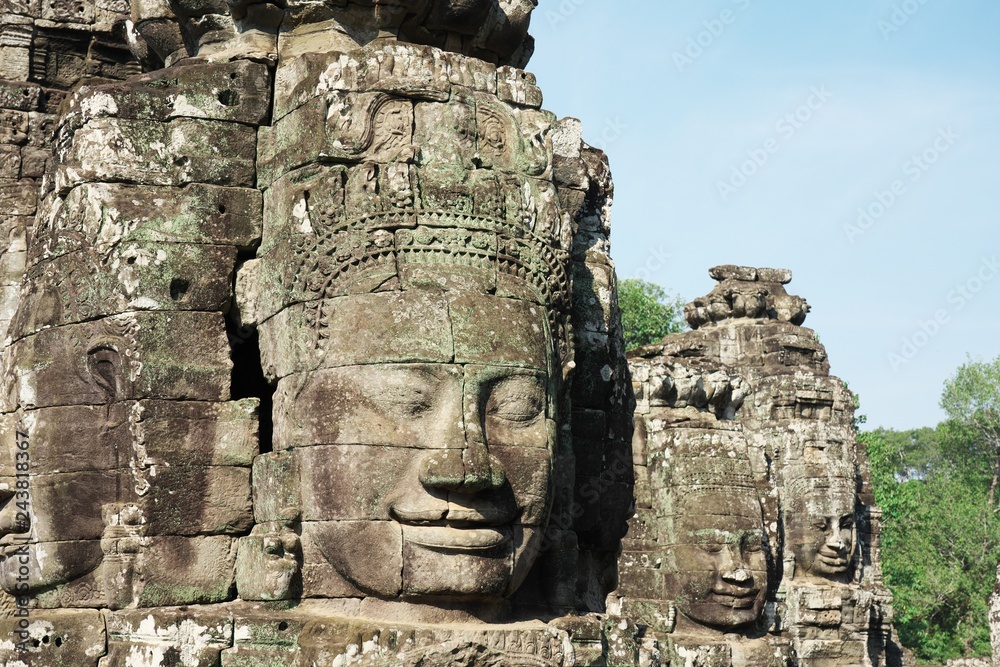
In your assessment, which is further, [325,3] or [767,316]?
[767,316]

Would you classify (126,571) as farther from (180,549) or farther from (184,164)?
(184,164)

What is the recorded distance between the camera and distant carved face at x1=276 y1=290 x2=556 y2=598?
7238 millimetres

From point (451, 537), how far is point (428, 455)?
17.8 inches

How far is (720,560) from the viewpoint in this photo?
13516 mm

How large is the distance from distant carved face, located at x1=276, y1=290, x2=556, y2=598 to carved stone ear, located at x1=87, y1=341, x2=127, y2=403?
1.15 m

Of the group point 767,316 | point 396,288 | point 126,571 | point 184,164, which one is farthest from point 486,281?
point 767,316

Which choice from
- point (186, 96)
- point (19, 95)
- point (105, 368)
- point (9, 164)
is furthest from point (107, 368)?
point (19, 95)

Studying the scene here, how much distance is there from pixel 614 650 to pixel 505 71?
361cm

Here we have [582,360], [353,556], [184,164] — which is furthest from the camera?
[582,360]

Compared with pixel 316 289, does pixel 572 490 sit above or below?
below

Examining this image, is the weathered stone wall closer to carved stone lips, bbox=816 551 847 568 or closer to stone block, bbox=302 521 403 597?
stone block, bbox=302 521 403 597

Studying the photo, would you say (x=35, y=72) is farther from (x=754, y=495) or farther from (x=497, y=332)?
(x=754, y=495)

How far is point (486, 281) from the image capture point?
302 inches

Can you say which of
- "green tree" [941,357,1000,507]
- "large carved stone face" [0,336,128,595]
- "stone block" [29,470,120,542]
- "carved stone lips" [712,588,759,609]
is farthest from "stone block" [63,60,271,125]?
"green tree" [941,357,1000,507]
